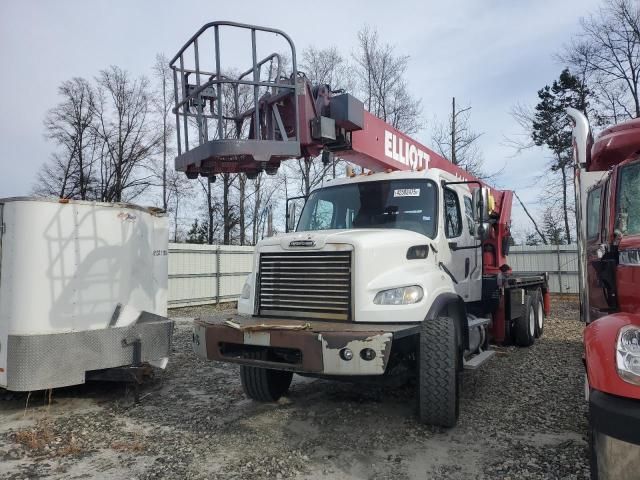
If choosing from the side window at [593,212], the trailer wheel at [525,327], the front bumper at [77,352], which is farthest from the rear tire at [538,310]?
the front bumper at [77,352]

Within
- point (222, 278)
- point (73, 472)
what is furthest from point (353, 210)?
point (222, 278)

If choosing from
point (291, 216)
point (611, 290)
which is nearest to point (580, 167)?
point (611, 290)

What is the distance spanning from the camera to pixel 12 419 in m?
5.34

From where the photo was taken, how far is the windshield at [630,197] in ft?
13.0

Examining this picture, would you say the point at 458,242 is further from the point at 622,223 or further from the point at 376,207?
the point at 622,223

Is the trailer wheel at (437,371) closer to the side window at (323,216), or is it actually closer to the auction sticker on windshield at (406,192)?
the auction sticker on windshield at (406,192)

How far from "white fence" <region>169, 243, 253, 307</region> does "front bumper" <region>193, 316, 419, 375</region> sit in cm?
1080

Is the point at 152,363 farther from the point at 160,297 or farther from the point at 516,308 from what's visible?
the point at 516,308

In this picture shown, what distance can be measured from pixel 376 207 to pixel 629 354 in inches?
136

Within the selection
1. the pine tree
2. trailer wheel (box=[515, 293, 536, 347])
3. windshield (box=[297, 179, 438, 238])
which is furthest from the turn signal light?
the pine tree

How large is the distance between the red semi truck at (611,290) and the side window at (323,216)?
2.75 m

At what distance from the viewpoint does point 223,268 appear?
17.4m

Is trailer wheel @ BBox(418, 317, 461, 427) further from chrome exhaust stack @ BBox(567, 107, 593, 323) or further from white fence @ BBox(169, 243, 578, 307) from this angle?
white fence @ BBox(169, 243, 578, 307)

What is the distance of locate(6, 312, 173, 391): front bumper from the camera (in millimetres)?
5176
